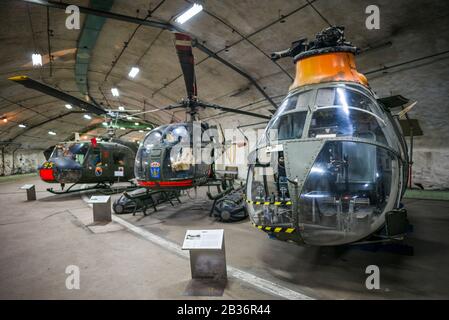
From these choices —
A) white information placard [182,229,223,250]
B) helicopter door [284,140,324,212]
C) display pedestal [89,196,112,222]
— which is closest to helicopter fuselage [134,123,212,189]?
display pedestal [89,196,112,222]

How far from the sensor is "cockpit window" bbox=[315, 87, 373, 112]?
341 centimetres

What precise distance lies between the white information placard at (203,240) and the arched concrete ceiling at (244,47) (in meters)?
6.61

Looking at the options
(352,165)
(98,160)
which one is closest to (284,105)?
(352,165)

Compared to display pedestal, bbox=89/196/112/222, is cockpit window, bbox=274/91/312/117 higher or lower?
higher

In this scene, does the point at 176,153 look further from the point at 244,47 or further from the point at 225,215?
the point at 244,47

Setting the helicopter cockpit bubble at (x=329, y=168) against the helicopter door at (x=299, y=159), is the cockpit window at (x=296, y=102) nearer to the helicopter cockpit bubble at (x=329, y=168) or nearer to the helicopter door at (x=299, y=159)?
the helicopter cockpit bubble at (x=329, y=168)

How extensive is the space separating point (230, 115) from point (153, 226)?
9.77 m

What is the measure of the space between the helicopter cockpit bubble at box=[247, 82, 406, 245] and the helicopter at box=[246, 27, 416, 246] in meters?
0.01

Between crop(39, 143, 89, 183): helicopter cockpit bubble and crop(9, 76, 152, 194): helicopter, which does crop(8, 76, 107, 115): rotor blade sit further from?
crop(39, 143, 89, 183): helicopter cockpit bubble

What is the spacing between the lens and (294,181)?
9.29 ft

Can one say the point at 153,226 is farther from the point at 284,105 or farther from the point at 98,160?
the point at 98,160

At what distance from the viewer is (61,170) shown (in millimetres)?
9594

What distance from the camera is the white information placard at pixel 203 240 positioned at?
2.89 meters

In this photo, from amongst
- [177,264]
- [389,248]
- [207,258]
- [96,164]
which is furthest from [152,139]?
[389,248]
